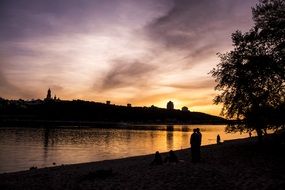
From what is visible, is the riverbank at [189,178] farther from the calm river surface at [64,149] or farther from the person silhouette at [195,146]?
the calm river surface at [64,149]

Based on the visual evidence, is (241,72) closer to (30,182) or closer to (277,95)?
(277,95)

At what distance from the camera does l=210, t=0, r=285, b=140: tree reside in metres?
28.6

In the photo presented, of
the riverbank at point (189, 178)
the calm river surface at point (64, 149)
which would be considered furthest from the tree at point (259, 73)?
the calm river surface at point (64, 149)

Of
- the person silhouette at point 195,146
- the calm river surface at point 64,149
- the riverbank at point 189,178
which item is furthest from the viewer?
the calm river surface at point 64,149

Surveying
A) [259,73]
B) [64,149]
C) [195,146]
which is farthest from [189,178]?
[64,149]

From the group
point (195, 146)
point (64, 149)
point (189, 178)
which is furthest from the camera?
point (64, 149)

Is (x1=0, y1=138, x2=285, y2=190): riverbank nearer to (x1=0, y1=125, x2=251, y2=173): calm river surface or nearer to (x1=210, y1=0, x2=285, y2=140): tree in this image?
(x1=210, y1=0, x2=285, y2=140): tree

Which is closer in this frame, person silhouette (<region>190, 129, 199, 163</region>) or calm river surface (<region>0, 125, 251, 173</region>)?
person silhouette (<region>190, 129, 199, 163</region>)

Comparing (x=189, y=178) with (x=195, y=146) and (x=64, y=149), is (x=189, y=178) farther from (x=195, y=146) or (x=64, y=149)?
(x=64, y=149)

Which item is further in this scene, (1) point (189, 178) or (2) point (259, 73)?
(2) point (259, 73)

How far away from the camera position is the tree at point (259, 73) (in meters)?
28.6

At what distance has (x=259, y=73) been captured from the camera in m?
29.4

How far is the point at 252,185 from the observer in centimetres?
1655

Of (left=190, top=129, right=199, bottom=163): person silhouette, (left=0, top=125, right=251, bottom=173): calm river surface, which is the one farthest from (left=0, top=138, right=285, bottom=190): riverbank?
(left=0, top=125, right=251, bottom=173): calm river surface
